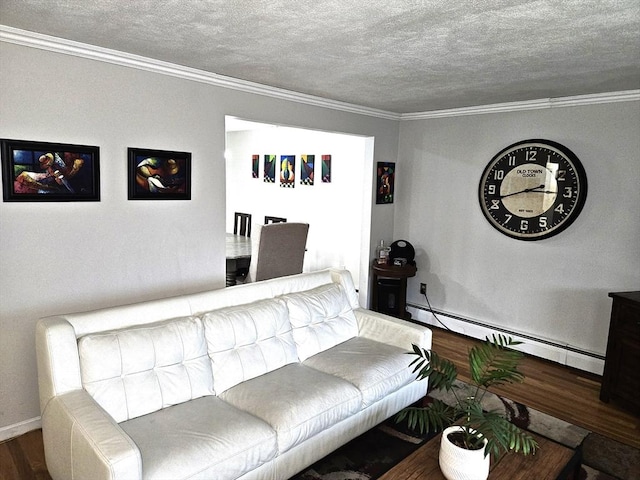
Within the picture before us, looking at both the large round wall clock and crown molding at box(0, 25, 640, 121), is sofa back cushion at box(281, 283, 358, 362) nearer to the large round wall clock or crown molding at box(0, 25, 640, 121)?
crown molding at box(0, 25, 640, 121)

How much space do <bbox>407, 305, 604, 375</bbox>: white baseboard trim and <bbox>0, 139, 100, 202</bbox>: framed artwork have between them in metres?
3.51

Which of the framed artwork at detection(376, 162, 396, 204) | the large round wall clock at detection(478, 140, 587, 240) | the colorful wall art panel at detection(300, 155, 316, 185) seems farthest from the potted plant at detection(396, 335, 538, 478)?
the colorful wall art panel at detection(300, 155, 316, 185)

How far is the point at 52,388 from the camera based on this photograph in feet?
6.26

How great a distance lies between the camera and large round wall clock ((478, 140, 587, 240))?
3744 millimetres

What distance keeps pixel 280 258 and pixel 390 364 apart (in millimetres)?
1831

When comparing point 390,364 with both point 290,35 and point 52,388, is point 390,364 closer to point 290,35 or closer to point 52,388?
point 52,388

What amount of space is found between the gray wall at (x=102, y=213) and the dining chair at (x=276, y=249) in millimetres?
610

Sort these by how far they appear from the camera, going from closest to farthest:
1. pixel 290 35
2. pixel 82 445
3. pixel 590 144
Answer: pixel 82 445, pixel 290 35, pixel 590 144

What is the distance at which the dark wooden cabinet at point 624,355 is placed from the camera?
3.01m

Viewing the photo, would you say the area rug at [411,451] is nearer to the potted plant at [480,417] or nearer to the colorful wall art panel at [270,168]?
the potted plant at [480,417]

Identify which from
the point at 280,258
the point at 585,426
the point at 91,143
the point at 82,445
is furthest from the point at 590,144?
the point at 82,445

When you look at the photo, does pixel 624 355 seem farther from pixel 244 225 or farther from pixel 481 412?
pixel 244 225

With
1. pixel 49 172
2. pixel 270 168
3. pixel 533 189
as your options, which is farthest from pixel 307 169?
pixel 49 172

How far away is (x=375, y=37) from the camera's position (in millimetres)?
2254
